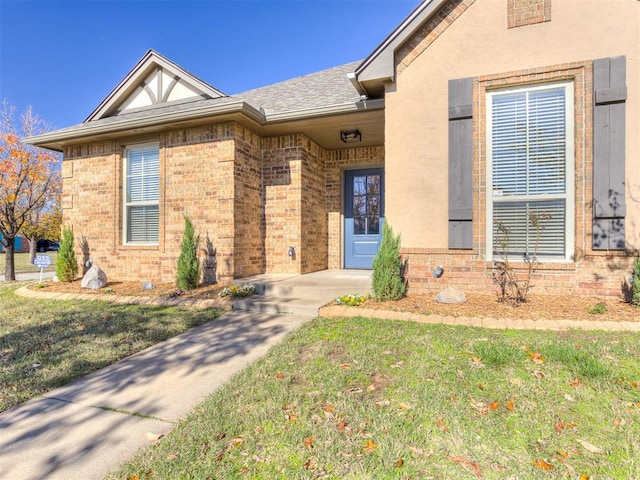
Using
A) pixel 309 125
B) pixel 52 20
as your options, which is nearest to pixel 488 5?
pixel 309 125

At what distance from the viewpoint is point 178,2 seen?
835 cm

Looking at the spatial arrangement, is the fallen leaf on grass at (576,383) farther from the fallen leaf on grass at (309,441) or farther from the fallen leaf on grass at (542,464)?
the fallen leaf on grass at (309,441)

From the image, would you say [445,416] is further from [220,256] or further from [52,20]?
[52,20]

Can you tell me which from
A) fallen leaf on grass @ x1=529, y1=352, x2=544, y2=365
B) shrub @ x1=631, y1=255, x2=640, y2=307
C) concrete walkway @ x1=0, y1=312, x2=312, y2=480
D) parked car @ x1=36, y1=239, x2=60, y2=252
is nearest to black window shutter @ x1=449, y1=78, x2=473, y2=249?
shrub @ x1=631, y1=255, x2=640, y2=307

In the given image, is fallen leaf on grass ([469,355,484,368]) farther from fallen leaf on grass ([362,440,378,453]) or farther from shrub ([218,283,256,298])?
shrub ([218,283,256,298])

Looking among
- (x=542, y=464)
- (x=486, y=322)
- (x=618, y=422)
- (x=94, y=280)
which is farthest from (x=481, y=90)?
(x=94, y=280)

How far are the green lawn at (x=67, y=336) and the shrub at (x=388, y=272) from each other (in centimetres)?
249

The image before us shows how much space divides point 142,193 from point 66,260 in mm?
2297

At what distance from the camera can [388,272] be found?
498cm

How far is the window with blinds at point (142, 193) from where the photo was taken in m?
7.55

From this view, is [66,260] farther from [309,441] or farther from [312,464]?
[312,464]

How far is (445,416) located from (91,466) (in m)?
2.11

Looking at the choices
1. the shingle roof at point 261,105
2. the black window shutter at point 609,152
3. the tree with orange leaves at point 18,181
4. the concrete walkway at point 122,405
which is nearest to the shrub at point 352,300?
the concrete walkway at point 122,405

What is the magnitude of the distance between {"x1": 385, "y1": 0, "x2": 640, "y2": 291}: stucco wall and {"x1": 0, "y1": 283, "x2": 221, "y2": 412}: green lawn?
145 inches
